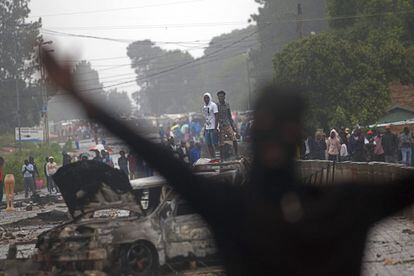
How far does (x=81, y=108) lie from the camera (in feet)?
117

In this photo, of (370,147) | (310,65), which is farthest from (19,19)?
(370,147)

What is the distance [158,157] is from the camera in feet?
70.4

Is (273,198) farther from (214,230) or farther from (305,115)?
(305,115)

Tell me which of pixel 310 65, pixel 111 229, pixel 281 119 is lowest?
pixel 111 229

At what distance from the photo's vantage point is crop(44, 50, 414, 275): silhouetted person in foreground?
10.5 meters

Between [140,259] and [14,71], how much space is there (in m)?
55.6

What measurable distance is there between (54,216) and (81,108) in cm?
1827

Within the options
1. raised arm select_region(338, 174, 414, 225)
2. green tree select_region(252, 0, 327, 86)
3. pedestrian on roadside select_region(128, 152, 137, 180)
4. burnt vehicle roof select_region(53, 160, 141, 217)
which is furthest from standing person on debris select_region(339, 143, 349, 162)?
green tree select_region(252, 0, 327, 86)

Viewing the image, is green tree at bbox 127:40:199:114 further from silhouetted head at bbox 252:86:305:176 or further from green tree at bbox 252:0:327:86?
silhouetted head at bbox 252:86:305:176

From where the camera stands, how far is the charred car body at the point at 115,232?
9.72 metres

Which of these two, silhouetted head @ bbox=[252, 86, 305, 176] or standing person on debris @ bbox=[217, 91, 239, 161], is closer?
standing person on debris @ bbox=[217, 91, 239, 161]

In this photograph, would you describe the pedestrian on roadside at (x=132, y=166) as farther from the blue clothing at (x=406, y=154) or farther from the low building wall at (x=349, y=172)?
the blue clothing at (x=406, y=154)

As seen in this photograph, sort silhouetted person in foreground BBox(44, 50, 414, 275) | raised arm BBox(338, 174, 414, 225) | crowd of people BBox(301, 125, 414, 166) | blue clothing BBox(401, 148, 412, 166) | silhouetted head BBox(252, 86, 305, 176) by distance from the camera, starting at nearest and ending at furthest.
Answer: silhouetted person in foreground BBox(44, 50, 414, 275)
raised arm BBox(338, 174, 414, 225)
silhouetted head BBox(252, 86, 305, 176)
blue clothing BBox(401, 148, 412, 166)
crowd of people BBox(301, 125, 414, 166)

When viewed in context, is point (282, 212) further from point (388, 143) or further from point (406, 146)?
point (388, 143)
